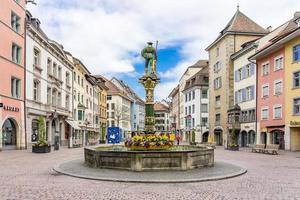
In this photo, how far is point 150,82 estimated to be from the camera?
745 inches

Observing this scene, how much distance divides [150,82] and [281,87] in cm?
2273

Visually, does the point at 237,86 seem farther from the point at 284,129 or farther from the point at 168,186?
the point at 168,186

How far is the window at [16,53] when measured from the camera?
3195cm

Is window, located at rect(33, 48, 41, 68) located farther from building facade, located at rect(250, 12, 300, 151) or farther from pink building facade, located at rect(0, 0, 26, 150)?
building facade, located at rect(250, 12, 300, 151)

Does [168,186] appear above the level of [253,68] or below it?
below

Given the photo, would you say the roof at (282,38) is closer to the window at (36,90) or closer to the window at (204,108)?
the window at (36,90)

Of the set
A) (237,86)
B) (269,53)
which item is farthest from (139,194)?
(237,86)

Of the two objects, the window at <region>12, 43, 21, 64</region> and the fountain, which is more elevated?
the window at <region>12, 43, 21, 64</region>

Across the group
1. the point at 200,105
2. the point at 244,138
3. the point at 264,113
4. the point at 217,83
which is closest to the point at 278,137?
the point at 264,113

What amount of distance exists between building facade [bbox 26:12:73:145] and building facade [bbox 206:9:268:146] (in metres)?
21.1

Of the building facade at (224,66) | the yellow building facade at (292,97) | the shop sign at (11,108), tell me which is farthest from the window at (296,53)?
→ the shop sign at (11,108)

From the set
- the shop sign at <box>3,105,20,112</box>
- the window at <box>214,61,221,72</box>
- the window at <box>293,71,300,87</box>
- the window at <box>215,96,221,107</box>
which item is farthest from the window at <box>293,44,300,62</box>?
the shop sign at <box>3,105,20,112</box>

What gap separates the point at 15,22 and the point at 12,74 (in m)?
4.55

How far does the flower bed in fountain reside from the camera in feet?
54.8
